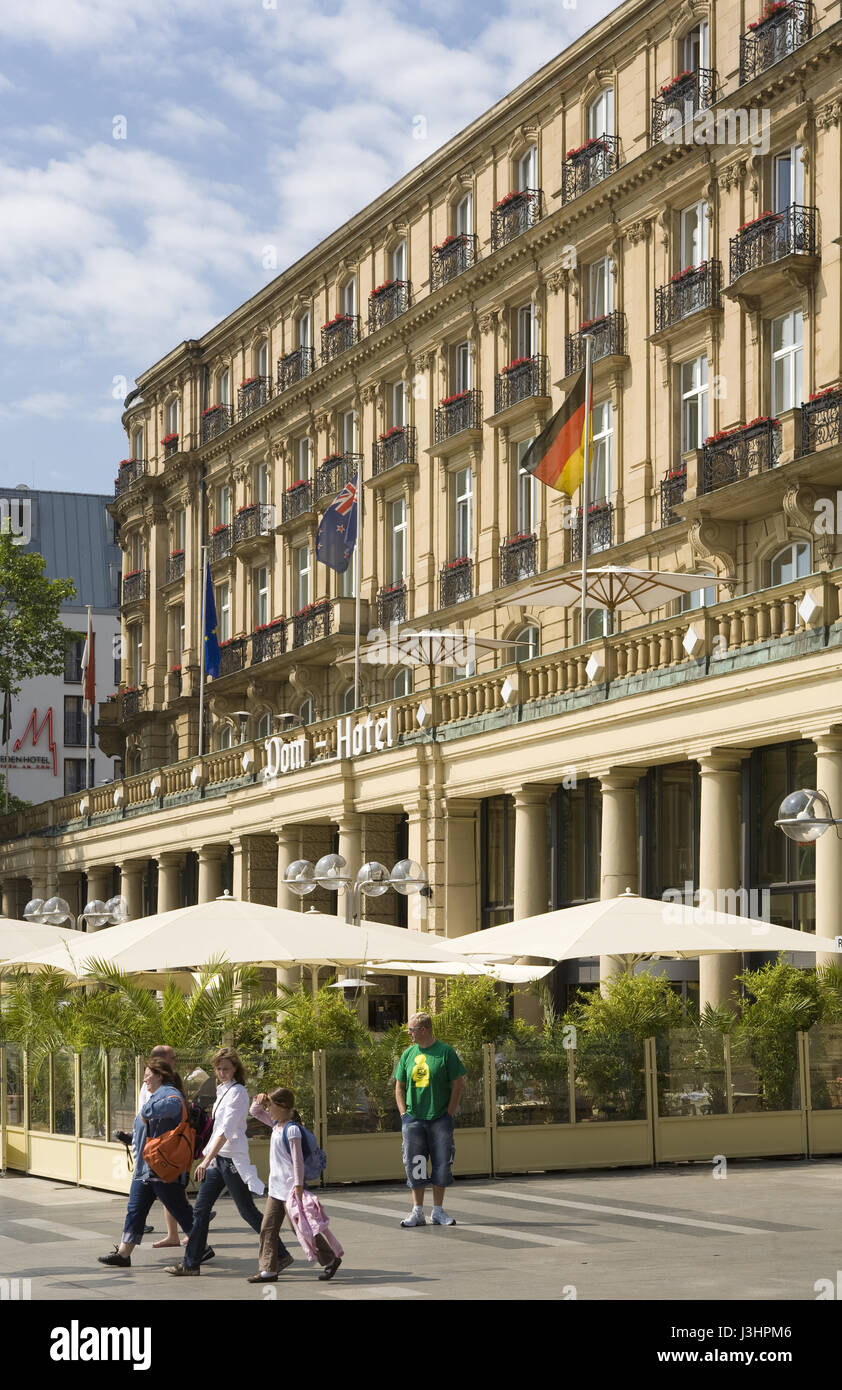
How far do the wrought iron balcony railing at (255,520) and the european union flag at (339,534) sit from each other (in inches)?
517

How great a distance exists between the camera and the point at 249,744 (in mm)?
45562

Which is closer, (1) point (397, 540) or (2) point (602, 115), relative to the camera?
(2) point (602, 115)

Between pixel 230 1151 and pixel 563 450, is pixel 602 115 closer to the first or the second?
pixel 563 450

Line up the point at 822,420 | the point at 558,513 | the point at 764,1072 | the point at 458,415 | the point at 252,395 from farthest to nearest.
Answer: the point at 252,395 → the point at 458,415 → the point at 558,513 → the point at 822,420 → the point at 764,1072

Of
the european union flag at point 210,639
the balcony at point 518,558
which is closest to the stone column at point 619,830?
the balcony at point 518,558

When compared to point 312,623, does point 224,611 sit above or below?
above

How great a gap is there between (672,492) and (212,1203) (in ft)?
85.2

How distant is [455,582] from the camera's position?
1827 inches

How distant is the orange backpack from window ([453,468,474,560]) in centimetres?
3219

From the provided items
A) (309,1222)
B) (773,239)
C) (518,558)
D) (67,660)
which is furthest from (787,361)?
(67,660)

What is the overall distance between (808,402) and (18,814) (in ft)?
126
